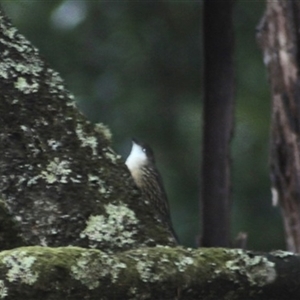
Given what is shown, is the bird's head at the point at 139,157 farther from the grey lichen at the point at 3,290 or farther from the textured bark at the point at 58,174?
the grey lichen at the point at 3,290

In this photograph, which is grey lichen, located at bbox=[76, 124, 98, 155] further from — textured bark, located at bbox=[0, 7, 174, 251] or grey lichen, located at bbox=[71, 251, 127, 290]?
grey lichen, located at bbox=[71, 251, 127, 290]

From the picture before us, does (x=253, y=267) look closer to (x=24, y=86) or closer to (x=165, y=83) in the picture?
(x=24, y=86)

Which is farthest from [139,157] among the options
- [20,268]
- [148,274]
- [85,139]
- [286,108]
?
[20,268]

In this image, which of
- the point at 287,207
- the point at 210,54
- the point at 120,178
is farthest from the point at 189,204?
the point at 120,178

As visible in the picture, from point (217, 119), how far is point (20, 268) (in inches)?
62.4

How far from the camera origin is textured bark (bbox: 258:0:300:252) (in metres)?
4.10

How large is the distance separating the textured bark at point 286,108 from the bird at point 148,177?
1217 millimetres

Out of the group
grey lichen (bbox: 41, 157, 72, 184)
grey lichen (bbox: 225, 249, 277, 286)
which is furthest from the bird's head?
grey lichen (bbox: 225, 249, 277, 286)

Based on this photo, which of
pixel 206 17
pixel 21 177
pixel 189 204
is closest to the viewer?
pixel 21 177

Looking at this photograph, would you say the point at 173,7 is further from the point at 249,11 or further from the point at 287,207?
the point at 287,207

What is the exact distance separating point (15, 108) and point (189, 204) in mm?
6582

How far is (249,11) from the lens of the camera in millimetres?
9953

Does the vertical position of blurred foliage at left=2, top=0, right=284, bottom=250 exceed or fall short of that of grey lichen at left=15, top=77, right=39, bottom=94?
it exceeds it

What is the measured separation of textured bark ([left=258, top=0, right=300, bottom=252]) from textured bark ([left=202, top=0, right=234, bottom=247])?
37 centimetres
